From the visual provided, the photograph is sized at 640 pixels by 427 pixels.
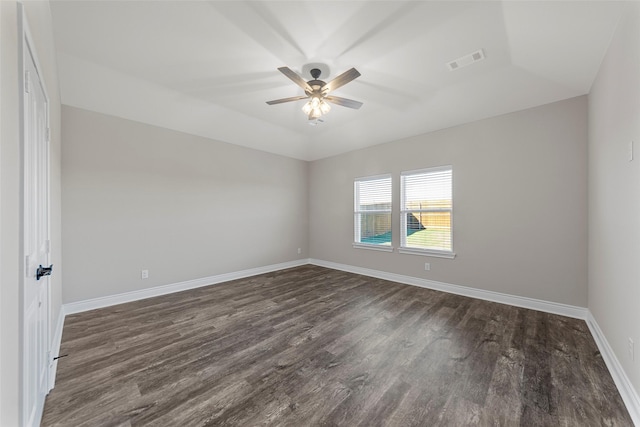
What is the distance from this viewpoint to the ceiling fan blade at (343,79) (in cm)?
243

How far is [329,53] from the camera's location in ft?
8.75

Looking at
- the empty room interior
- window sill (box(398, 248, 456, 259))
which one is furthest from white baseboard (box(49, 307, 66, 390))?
window sill (box(398, 248, 456, 259))

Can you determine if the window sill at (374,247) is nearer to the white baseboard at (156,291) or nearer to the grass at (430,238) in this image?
the grass at (430,238)

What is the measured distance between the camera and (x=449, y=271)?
4.08 meters

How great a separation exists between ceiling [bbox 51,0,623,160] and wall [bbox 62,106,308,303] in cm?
42

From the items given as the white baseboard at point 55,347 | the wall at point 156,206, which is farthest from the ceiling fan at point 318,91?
the white baseboard at point 55,347

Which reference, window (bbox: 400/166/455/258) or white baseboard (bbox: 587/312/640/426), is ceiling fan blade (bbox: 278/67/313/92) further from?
white baseboard (bbox: 587/312/640/426)

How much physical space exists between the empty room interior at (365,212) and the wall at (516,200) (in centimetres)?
3

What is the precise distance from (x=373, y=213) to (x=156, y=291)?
4.10 meters

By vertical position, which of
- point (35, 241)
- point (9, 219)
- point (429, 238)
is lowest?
Result: point (429, 238)

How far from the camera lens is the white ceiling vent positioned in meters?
2.64

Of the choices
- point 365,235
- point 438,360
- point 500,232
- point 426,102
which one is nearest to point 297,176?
point 365,235

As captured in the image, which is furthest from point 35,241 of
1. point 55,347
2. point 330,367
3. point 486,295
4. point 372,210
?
point 486,295

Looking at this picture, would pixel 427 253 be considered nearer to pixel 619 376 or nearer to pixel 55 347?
pixel 619 376
